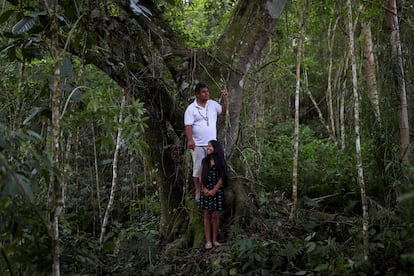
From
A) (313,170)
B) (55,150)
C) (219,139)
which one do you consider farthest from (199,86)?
(313,170)

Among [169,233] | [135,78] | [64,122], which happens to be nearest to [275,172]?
[169,233]

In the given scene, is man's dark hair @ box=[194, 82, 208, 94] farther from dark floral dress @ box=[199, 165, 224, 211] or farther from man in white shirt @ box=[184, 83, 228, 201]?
dark floral dress @ box=[199, 165, 224, 211]

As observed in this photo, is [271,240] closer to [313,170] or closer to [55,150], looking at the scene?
[313,170]

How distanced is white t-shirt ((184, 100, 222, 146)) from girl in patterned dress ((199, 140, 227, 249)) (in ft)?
0.49

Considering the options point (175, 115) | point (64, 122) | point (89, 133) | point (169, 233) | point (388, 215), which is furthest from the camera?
point (89, 133)

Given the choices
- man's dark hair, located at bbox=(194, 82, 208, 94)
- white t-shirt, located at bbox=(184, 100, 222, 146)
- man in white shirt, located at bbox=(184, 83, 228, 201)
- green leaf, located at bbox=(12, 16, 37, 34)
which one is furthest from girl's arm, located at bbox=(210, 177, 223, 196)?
green leaf, located at bbox=(12, 16, 37, 34)

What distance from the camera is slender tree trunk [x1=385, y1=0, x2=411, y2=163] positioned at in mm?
4793

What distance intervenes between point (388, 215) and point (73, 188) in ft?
20.6

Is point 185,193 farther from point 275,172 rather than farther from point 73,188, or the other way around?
point 73,188

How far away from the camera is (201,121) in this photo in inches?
207

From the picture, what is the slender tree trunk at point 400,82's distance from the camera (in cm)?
479

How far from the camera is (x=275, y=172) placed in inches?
289

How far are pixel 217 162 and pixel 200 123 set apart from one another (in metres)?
0.47

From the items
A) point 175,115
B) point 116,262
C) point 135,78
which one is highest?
point 135,78
